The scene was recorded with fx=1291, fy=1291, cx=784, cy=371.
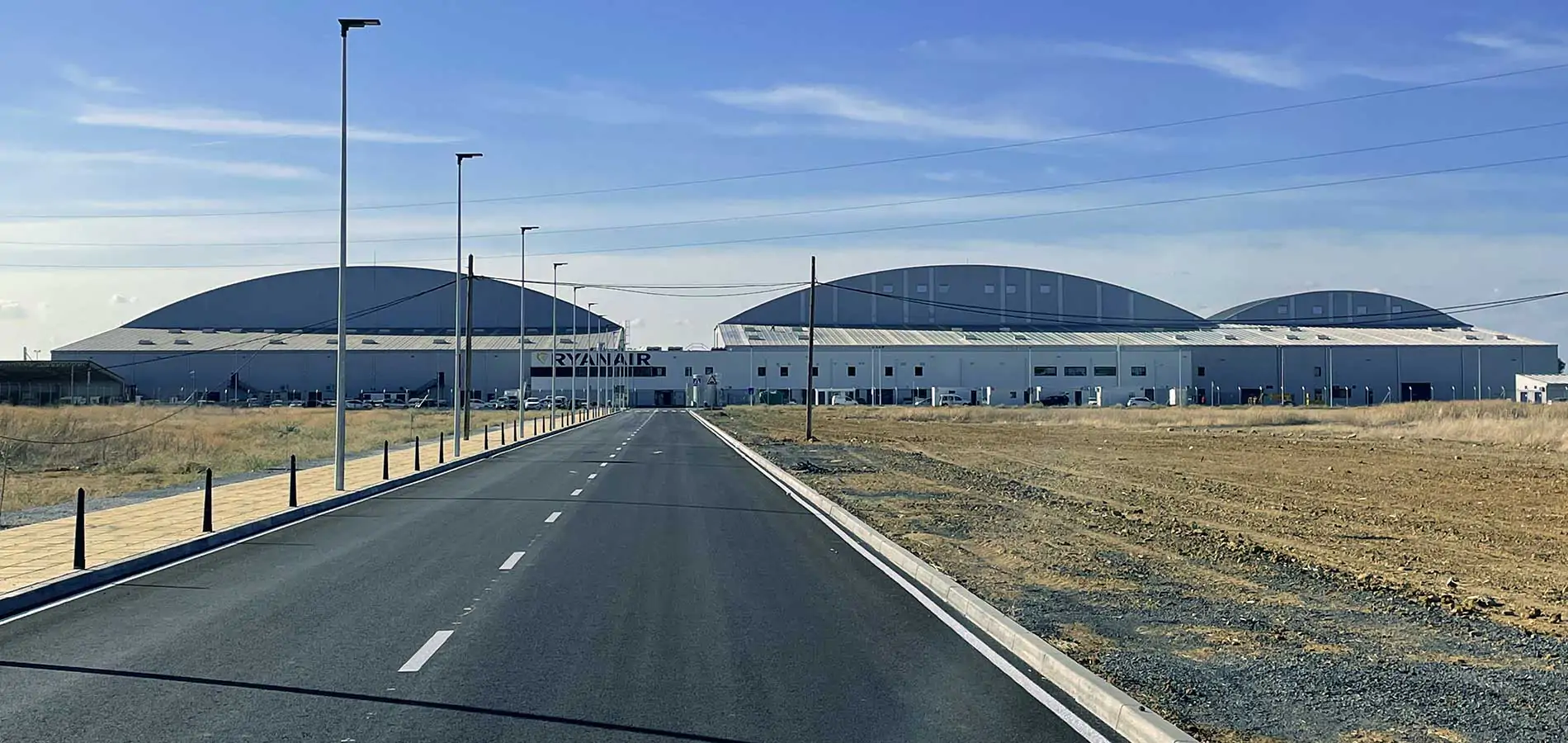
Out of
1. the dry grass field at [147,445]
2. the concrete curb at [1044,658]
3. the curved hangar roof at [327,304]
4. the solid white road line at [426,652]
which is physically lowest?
the dry grass field at [147,445]

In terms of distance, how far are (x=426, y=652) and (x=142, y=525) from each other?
11279 millimetres

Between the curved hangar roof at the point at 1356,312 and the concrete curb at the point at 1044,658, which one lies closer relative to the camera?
the concrete curb at the point at 1044,658

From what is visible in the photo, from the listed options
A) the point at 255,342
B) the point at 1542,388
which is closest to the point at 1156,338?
the point at 1542,388

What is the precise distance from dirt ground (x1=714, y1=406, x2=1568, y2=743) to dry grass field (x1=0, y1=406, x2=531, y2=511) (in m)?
15.6

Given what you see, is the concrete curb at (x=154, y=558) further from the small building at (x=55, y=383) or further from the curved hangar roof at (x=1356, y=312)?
the curved hangar roof at (x=1356, y=312)

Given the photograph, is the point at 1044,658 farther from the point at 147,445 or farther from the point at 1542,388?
the point at 1542,388

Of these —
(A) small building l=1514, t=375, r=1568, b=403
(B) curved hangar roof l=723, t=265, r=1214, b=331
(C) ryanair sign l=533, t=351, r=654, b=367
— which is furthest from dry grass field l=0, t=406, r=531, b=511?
(A) small building l=1514, t=375, r=1568, b=403

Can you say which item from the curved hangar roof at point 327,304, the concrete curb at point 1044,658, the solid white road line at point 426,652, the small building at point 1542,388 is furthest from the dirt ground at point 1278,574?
the curved hangar roof at point 327,304

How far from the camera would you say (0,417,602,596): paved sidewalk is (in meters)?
14.1

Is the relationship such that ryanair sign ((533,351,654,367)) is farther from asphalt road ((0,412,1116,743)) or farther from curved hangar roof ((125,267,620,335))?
asphalt road ((0,412,1116,743))

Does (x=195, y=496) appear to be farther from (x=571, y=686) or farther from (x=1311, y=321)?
(x=1311, y=321)

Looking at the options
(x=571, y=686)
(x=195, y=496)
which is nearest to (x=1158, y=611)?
(x=571, y=686)

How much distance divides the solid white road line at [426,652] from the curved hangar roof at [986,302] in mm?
109990

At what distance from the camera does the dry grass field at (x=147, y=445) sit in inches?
1175
